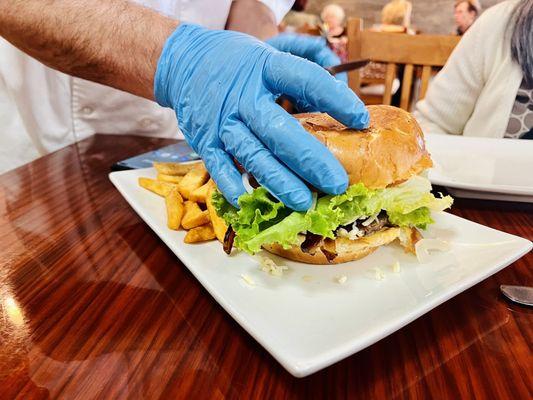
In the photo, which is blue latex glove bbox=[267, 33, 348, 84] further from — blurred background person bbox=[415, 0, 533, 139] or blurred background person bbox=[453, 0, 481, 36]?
blurred background person bbox=[453, 0, 481, 36]

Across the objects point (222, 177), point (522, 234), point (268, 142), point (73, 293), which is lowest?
point (522, 234)

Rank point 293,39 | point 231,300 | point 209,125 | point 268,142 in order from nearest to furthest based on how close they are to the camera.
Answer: point 231,300 → point 268,142 → point 209,125 → point 293,39

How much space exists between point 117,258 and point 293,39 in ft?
3.43

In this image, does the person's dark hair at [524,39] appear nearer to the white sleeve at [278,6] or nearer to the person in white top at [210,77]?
the white sleeve at [278,6]

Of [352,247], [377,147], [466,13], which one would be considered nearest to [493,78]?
[377,147]

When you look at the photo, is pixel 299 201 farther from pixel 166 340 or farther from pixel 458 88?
pixel 458 88

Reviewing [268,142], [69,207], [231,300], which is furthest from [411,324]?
[69,207]

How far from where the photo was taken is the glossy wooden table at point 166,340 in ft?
2.33

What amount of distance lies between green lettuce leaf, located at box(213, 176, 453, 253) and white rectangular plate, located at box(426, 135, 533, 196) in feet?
1.35

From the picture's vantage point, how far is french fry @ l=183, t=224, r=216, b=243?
1.15 meters

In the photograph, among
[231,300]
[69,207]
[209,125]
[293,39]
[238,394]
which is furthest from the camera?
[293,39]

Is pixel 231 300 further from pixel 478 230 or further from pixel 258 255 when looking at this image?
pixel 478 230

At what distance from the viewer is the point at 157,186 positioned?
1.44 metres

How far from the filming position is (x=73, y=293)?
0.96 meters
